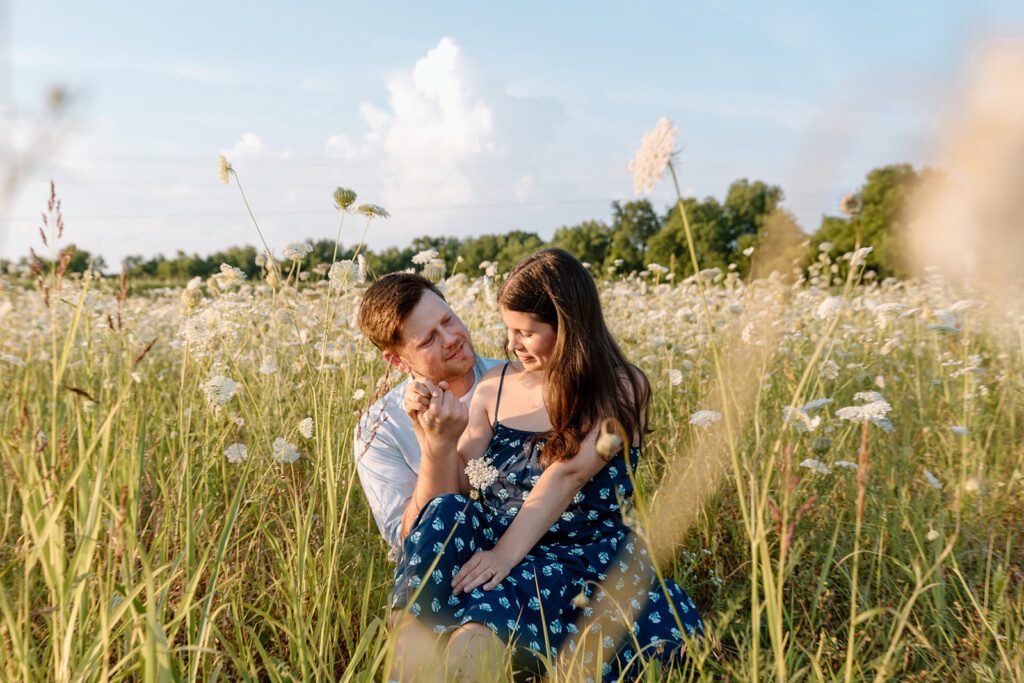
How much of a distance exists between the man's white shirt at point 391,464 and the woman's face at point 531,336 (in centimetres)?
45

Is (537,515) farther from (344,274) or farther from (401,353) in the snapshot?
(344,274)

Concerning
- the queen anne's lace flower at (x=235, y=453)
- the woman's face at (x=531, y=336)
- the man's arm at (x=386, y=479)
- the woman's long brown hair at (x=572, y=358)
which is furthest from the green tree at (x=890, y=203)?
the man's arm at (x=386, y=479)

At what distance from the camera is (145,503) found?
8.74 feet

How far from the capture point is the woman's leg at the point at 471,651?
5.34 feet

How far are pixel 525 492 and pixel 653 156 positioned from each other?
4.19ft

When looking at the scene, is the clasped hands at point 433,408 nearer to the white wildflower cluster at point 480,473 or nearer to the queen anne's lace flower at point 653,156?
the white wildflower cluster at point 480,473

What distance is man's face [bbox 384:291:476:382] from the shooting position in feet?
7.73

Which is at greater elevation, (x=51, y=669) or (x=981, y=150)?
(x=981, y=150)

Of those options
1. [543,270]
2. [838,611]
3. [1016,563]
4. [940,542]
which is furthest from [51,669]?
[1016,563]

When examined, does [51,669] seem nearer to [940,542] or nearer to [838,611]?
[838,611]

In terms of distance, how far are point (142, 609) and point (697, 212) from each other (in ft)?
4.68

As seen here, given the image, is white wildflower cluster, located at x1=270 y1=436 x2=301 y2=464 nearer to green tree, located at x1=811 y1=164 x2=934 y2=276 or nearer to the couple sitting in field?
the couple sitting in field

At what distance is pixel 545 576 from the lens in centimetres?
192

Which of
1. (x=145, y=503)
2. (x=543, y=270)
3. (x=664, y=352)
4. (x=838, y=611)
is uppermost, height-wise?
(x=543, y=270)
